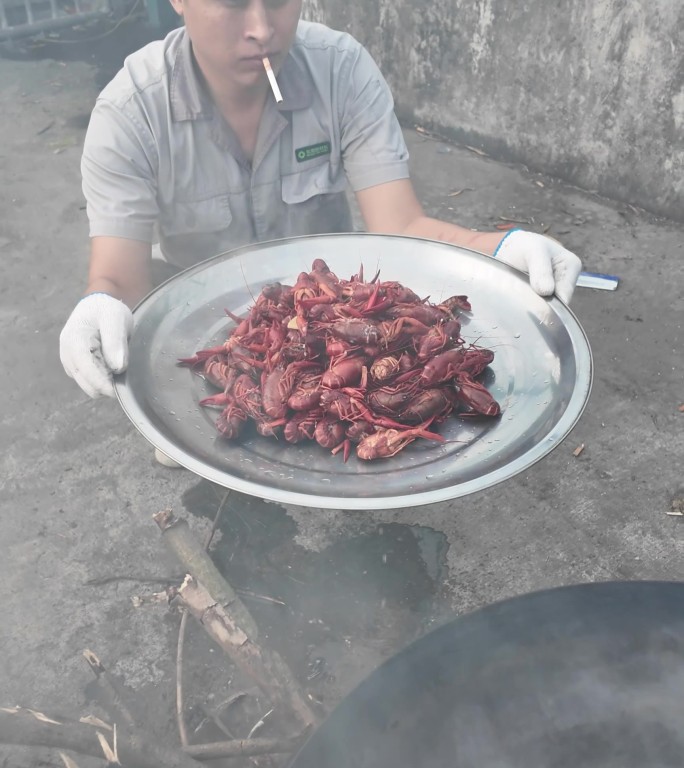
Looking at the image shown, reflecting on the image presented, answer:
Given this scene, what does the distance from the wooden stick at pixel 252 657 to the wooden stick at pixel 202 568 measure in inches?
2.0

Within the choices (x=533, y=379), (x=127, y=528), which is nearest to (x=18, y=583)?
(x=127, y=528)

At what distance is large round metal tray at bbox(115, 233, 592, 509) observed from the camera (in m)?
2.15

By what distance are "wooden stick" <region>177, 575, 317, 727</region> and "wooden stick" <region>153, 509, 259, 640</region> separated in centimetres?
5

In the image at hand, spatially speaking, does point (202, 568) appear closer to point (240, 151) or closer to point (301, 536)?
point (301, 536)

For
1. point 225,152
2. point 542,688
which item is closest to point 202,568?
point 542,688

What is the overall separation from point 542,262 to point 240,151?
1851 millimetres

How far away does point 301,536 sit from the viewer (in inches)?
158

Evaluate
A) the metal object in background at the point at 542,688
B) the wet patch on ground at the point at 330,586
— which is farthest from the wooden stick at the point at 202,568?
the metal object in background at the point at 542,688

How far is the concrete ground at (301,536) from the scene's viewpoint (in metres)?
3.45

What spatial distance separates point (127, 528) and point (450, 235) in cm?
248

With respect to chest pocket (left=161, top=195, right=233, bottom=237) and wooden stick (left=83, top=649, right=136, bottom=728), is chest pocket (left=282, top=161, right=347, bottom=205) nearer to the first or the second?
chest pocket (left=161, top=195, right=233, bottom=237)

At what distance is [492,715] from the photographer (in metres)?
2.03

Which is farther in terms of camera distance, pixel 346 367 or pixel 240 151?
pixel 240 151

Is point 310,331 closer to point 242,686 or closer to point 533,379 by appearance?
point 533,379
